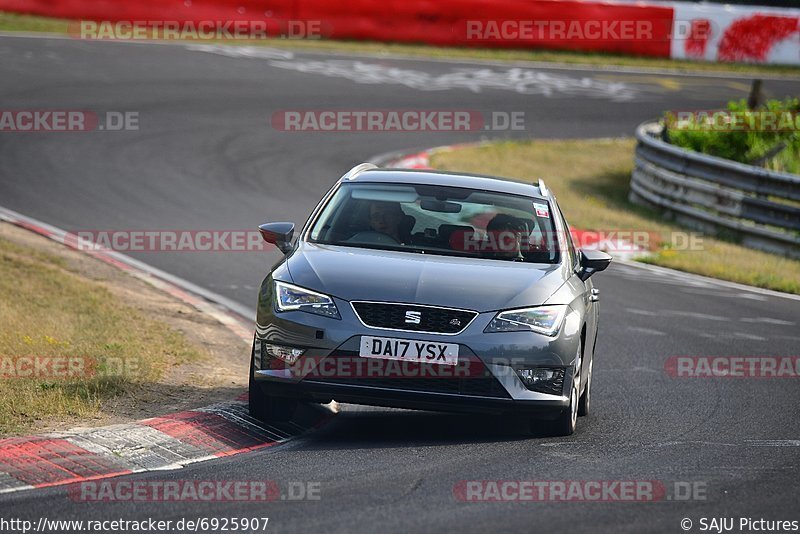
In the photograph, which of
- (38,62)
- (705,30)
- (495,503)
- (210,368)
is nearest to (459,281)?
(495,503)

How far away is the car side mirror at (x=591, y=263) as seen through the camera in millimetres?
8750

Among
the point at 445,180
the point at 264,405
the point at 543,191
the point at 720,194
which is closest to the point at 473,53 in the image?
the point at 720,194

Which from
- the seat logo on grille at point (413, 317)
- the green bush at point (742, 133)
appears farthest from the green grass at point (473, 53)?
the seat logo on grille at point (413, 317)

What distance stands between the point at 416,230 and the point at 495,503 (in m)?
2.79

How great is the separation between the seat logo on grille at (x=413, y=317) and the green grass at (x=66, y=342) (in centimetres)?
194

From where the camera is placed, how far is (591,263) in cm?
877

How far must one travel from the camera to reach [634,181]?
23.4 metres

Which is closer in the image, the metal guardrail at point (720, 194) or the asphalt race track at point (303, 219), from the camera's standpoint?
the asphalt race track at point (303, 219)

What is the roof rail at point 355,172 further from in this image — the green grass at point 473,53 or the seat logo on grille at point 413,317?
the green grass at point 473,53

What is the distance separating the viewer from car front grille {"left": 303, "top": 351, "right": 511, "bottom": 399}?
731cm

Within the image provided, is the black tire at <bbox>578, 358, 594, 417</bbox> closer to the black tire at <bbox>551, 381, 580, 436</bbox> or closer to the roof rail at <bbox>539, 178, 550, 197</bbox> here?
the black tire at <bbox>551, 381, 580, 436</bbox>

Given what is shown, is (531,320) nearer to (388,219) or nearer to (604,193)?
(388,219)

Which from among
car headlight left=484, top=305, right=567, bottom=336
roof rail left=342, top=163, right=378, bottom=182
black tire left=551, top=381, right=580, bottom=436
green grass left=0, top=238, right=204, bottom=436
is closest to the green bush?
green grass left=0, top=238, right=204, bottom=436

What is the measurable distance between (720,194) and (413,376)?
13919 millimetres
